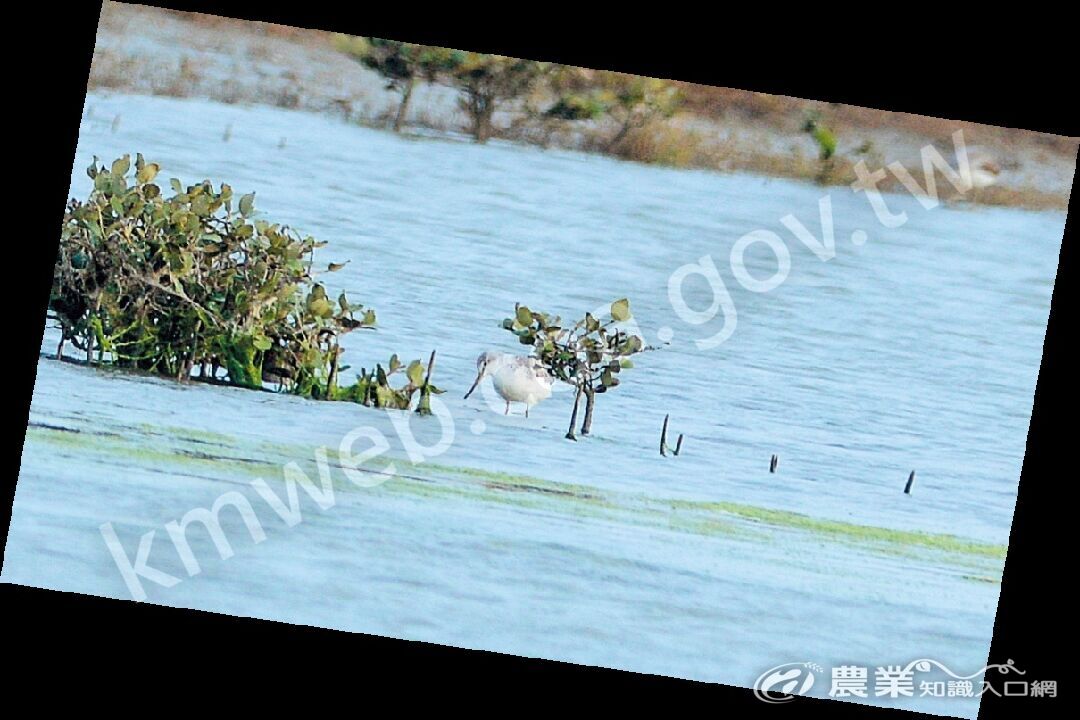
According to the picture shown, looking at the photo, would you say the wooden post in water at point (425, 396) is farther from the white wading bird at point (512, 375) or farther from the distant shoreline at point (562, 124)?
the distant shoreline at point (562, 124)

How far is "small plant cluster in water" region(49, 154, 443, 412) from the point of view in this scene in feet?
9.48

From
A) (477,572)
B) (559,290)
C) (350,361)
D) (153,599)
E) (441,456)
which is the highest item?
(559,290)

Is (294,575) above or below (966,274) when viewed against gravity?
below

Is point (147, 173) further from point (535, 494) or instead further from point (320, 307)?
point (535, 494)

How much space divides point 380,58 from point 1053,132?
1.72 metres

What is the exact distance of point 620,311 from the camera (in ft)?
9.53

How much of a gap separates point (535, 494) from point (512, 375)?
1.01 ft

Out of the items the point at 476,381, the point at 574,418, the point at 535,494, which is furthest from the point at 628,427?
the point at 476,381

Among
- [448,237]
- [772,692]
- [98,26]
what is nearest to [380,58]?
[448,237]

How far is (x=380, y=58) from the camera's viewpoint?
2.94 metres

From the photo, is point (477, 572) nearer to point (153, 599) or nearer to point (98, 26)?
point (153, 599)

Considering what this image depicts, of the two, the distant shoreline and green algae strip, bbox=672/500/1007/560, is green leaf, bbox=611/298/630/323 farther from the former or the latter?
green algae strip, bbox=672/500/1007/560

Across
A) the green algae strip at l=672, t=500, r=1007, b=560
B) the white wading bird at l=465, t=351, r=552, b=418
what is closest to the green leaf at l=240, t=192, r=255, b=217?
the white wading bird at l=465, t=351, r=552, b=418

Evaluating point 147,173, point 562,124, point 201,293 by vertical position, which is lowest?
point 201,293
